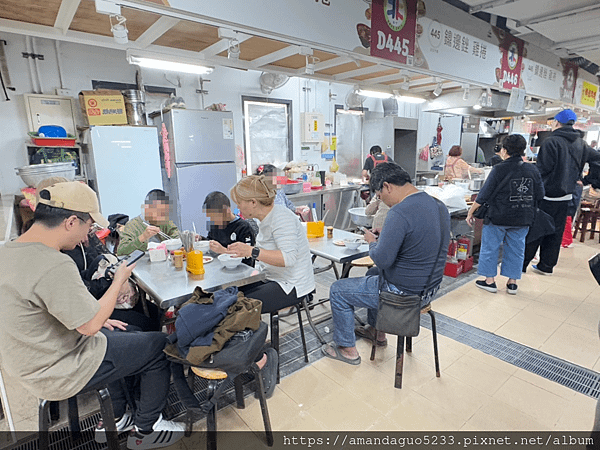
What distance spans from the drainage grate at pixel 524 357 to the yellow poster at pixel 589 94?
→ 593cm

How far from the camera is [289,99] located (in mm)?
6434

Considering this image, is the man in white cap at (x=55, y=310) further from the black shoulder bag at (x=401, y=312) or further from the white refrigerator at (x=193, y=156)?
A: the white refrigerator at (x=193, y=156)

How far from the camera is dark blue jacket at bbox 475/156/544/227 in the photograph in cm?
352

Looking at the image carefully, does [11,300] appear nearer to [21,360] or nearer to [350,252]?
[21,360]

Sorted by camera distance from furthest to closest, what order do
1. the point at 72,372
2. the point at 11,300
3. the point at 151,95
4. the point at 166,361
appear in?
the point at 151,95, the point at 166,361, the point at 72,372, the point at 11,300

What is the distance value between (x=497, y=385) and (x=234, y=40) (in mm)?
3091

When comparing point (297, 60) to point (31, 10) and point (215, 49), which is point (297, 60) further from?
point (31, 10)

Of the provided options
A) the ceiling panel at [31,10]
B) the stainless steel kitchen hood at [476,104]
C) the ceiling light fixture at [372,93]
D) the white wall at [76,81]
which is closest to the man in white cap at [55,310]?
the ceiling panel at [31,10]

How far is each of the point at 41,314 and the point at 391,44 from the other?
3.01 meters

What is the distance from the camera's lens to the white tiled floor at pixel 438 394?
6.78 ft

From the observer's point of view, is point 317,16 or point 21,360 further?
point 317,16

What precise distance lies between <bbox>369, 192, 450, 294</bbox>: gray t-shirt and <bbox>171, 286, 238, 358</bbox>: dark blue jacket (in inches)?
44.1

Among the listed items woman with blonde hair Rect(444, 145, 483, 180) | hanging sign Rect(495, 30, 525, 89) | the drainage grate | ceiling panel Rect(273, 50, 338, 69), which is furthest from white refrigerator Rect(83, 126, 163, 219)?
woman with blonde hair Rect(444, 145, 483, 180)

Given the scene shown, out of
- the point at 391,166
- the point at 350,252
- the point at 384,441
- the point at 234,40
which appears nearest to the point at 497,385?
the point at 384,441
